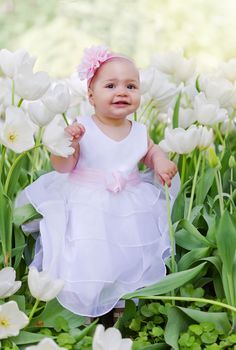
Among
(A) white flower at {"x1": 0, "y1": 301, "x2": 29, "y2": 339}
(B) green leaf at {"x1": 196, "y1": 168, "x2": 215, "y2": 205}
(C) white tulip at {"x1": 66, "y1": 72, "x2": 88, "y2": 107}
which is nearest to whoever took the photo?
(A) white flower at {"x1": 0, "y1": 301, "x2": 29, "y2": 339}

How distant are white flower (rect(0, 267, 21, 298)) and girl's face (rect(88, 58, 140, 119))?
445 millimetres

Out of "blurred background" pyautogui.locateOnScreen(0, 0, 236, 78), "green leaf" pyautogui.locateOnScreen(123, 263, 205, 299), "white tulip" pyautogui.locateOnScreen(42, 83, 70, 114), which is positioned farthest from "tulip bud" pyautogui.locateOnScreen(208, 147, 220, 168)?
"blurred background" pyautogui.locateOnScreen(0, 0, 236, 78)

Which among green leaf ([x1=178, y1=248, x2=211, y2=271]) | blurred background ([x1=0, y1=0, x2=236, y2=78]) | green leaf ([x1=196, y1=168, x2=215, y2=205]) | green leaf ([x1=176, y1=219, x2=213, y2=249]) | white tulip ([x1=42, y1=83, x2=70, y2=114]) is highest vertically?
blurred background ([x1=0, y1=0, x2=236, y2=78])

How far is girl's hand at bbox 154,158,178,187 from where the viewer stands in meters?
1.81

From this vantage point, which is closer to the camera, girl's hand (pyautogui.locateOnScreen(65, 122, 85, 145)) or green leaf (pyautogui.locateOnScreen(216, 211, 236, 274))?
green leaf (pyautogui.locateOnScreen(216, 211, 236, 274))

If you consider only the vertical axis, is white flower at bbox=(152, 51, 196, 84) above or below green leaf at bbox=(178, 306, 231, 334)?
above

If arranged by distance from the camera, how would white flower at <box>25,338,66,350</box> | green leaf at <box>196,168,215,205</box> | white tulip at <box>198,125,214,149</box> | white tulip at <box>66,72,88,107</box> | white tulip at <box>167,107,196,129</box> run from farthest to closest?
1. white tulip at <box>66,72,88,107</box>
2. white tulip at <box>167,107,196,129</box>
3. green leaf at <box>196,168,215,205</box>
4. white tulip at <box>198,125,214,149</box>
5. white flower at <box>25,338,66,350</box>

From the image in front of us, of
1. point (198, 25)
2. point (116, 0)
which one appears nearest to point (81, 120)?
point (198, 25)

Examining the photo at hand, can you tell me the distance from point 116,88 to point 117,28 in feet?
17.2

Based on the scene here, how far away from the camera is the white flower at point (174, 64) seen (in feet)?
7.68

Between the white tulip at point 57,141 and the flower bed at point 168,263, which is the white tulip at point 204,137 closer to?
the flower bed at point 168,263

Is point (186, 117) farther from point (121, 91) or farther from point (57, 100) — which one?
point (57, 100)

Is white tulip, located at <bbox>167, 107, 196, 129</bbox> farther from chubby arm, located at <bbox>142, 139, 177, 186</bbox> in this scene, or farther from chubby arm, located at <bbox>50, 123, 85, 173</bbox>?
chubby arm, located at <bbox>50, 123, 85, 173</bbox>

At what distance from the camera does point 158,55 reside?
2.35 meters
